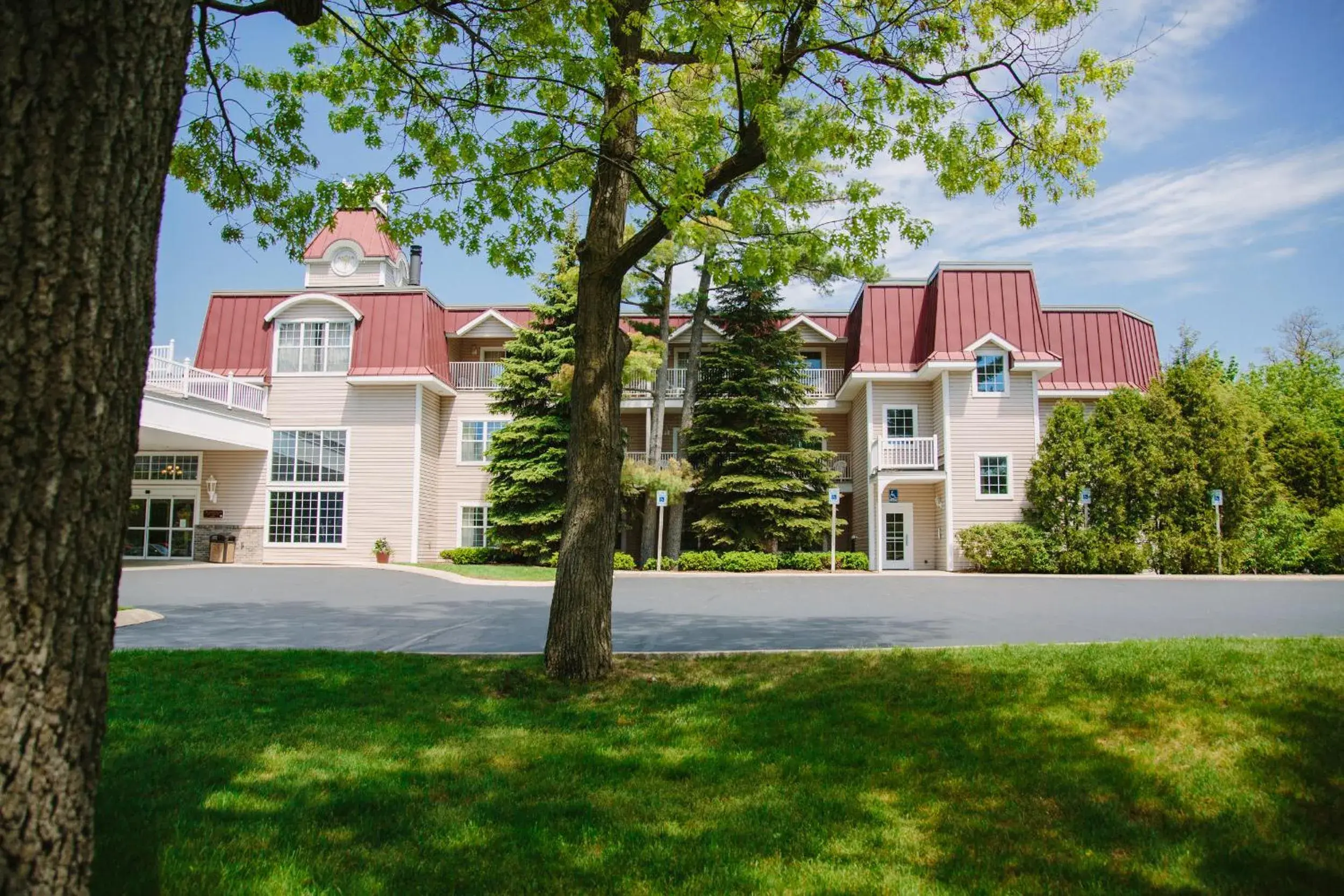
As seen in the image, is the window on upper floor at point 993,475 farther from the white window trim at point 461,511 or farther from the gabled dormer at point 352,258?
the gabled dormer at point 352,258

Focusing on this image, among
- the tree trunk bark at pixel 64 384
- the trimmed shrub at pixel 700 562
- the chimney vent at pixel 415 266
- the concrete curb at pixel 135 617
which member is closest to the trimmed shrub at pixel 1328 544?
the trimmed shrub at pixel 700 562

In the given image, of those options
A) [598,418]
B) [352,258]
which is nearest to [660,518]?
[598,418]

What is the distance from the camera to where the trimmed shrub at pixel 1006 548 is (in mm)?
23594

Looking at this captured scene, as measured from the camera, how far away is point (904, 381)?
27312mm

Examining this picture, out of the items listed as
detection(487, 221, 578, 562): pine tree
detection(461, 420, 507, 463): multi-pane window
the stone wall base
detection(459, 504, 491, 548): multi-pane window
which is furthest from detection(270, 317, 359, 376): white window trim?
detection(459, 504, 491, 548): multi-pane window

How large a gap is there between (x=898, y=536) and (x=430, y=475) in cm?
1537

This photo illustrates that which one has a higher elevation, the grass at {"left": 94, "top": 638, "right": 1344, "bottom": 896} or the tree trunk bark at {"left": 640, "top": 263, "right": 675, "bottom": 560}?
the tree trunk bark at {"left": 640, "top": 263, "right": 675, "bottom": 560}

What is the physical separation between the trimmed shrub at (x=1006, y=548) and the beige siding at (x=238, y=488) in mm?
21551

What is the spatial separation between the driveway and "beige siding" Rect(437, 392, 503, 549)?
8981 millimetres

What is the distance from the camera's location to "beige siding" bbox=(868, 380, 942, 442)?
2719 cm

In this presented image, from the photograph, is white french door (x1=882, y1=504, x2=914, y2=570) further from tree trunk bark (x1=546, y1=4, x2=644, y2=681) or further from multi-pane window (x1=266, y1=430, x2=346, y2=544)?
tree trunk bark (x1=546, y1=4, x2=644, y2=681)

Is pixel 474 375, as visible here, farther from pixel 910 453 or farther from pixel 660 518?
pixel 910 453

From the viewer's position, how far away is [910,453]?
2612cm

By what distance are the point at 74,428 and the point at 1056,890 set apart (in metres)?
3.65
